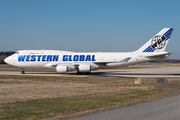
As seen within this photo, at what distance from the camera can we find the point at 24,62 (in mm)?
39312

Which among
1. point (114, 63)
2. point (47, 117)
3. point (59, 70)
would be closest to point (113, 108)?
point (47, 117)

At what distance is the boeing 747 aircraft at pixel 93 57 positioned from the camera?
38.5 metres

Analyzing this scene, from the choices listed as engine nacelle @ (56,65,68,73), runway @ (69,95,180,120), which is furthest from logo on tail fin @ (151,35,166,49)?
runway @ (69,95,180,120)

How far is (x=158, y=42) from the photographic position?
38.7m

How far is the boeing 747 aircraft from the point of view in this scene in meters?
38.5

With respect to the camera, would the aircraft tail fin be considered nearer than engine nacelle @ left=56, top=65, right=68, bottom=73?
No

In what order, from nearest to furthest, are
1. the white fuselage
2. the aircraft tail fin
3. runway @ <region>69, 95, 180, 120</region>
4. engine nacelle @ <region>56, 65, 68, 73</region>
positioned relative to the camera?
runway @ <region>69, 95, 180, 120</region>, engine nacelle @ <region>56, 65, 68, 73</region>, the aircraft tail fin, the white fuselage

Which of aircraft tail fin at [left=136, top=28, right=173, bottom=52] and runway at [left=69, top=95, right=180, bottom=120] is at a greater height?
aircraft tail fin at [left=136, top=28, right=173, bottom=52]

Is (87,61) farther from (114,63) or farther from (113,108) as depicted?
(113,108)

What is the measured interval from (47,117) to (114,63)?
31.4 meters

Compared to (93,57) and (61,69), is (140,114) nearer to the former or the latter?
(61,69)

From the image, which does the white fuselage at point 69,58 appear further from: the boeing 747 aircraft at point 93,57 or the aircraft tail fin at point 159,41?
the aircraft tail fin at point 159,41

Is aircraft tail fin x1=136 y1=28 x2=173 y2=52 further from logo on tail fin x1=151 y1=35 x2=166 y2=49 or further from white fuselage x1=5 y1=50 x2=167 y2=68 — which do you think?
white fuselage x1=5 y1=50 x2=167 y2=68

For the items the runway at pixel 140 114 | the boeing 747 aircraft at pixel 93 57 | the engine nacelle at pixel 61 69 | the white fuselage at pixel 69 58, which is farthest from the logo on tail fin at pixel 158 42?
the runway at pixel 140 114
